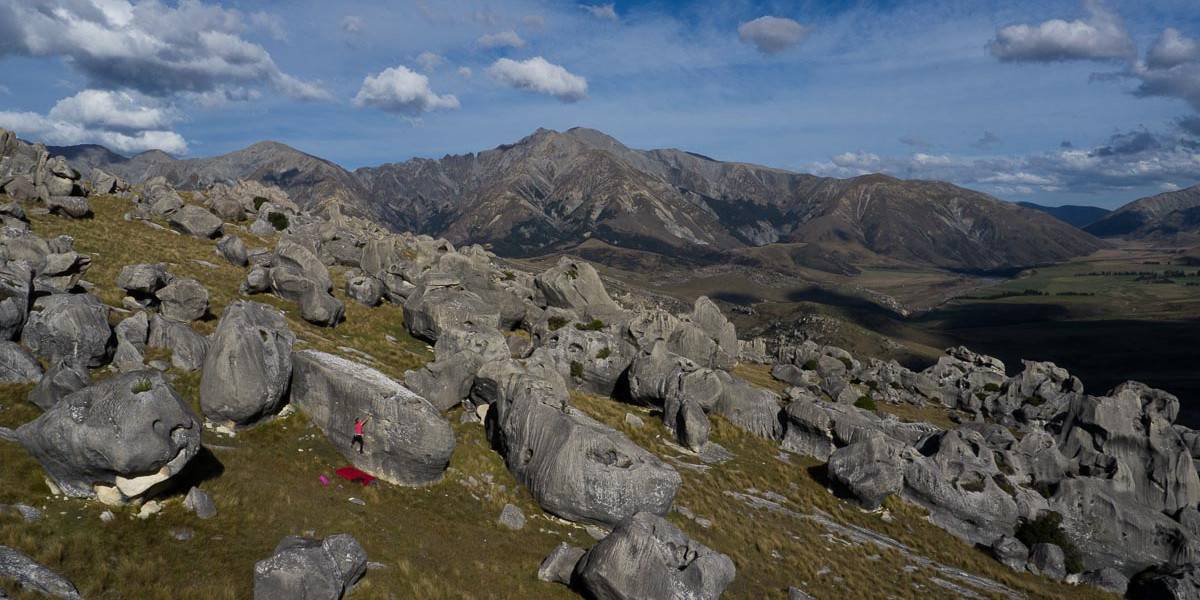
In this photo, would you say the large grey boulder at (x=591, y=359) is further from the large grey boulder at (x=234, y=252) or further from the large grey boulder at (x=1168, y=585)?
the large grey boulder at (x=1168, y=585)

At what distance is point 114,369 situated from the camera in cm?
2992

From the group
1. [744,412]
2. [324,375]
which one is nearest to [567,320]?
[744,412]

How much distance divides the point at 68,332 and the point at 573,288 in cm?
6370

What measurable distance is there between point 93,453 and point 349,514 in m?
9.13

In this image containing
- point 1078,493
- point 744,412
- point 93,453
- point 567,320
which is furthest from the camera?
point 567,320

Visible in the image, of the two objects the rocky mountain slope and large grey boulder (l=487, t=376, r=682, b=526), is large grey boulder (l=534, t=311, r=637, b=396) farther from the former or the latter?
large grey boulder (l=487, t=376, r=682, b=526)

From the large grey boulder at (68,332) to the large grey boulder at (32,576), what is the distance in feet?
54.1

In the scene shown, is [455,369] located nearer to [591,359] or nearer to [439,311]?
[439,311]

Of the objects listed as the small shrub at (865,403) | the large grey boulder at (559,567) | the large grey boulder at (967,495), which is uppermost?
the large grey boulder at (559,567)

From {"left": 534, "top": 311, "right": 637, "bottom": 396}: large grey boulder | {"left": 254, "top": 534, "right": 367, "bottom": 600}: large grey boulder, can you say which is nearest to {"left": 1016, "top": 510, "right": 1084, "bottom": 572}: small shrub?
{"left": 534, "top": 311, "right": 637, "bottom": 396}: large grey boulder

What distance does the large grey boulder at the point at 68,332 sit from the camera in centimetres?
2919

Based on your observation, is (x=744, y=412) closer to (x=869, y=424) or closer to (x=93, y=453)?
(x=869, y=424)

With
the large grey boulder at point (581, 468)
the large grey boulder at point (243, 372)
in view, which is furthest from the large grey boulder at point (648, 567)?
the large grey boulder at point (243, 372)

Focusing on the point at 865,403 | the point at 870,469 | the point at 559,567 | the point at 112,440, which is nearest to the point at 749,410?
the point at 870,469
